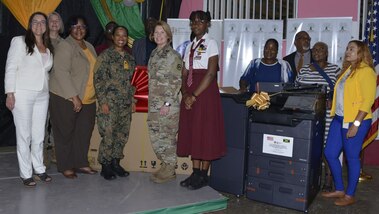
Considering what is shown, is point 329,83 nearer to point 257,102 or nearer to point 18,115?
point 257,102

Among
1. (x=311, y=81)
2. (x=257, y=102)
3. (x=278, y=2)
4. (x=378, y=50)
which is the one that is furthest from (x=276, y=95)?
(x=278, y=2)

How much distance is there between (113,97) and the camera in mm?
3836

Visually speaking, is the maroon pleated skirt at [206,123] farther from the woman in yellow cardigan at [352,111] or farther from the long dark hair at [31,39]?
the long dark hair at [31,39]

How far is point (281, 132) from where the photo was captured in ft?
11.5

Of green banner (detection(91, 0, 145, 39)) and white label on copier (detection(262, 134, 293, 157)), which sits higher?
green banner (detection(91, 0, 145, 39))

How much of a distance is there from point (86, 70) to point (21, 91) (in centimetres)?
65

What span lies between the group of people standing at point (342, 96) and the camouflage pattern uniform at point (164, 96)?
1.07 meters

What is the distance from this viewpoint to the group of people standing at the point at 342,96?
11.2 feet

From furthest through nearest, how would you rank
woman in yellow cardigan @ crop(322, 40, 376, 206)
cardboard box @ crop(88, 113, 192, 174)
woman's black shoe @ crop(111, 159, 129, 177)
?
cardboard box @ crop(88, 113, 192, 174) < woman's black shoe @ crop(111, 159, 129, 177) < woman in yellow cardigan @ crop(322, 40, 376, 206)

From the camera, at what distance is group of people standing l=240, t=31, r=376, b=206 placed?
3422 mm

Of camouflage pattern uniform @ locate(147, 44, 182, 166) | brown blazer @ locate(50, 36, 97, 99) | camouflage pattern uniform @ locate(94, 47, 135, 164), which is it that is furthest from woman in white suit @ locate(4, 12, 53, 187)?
camouflage pattern uniform @ locate(147, 44, 182, 166)

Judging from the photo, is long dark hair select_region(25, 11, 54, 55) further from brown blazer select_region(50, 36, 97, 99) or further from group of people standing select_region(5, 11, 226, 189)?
brown blazer select_region(50, 36, 97, 99)

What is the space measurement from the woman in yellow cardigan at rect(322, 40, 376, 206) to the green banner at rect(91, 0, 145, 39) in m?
3.34

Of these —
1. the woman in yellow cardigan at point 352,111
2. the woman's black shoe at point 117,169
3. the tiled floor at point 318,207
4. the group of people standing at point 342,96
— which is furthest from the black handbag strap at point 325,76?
the woman's black shoe at point 117,169
